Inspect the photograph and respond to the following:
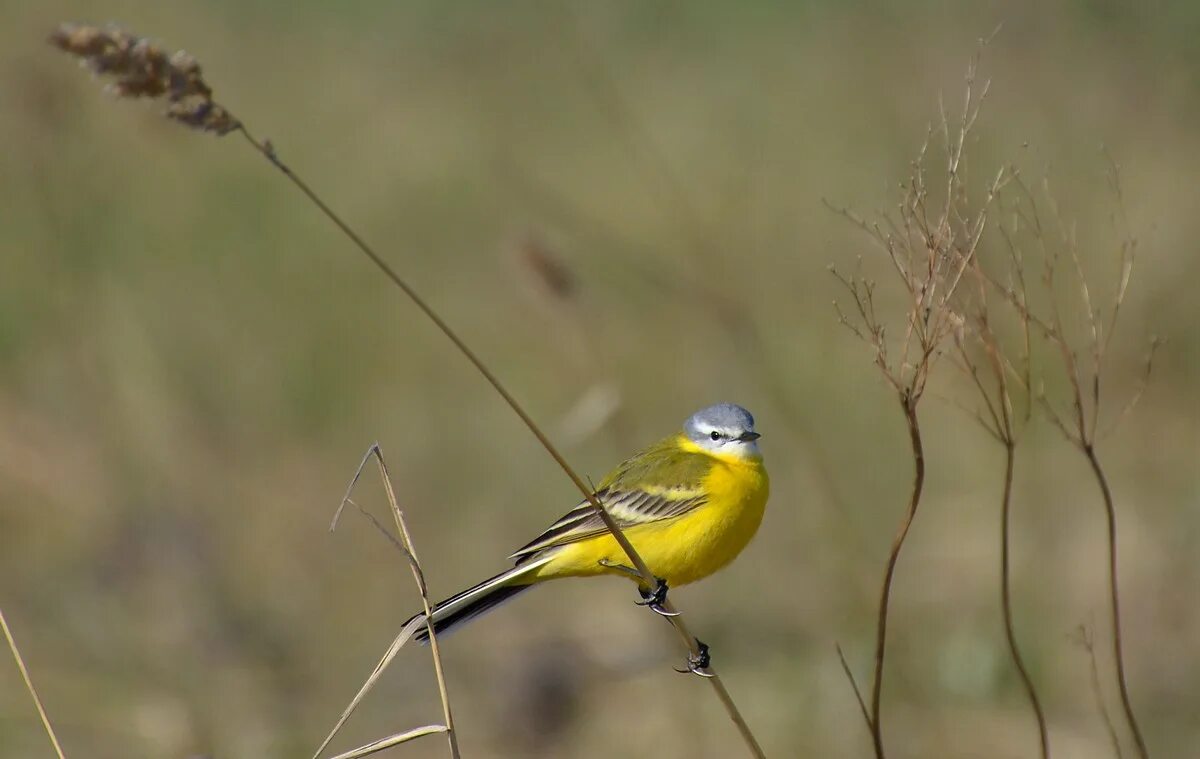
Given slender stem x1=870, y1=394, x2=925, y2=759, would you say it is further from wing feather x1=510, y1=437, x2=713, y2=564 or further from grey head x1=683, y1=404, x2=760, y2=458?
grey head x1=683, y1=404, x2=760, y2=458

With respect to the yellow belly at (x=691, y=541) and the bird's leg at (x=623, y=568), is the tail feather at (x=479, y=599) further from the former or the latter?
the bird's leg at (x=623, y=568)

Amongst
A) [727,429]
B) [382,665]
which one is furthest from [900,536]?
[727,429]

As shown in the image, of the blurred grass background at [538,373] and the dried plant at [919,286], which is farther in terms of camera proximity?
the blurred grass background at [538,373]

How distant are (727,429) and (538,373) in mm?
5804

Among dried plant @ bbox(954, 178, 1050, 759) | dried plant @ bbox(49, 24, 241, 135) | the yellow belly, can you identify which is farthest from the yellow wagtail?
dried plant @ bbox(49, 24, 241, 135)

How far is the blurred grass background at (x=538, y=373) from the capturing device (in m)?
7.10

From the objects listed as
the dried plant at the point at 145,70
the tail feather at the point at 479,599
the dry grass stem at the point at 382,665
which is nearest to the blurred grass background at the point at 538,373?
the tail feather at the point at 479,599

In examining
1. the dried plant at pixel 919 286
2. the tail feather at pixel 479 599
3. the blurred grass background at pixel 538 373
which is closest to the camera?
the dried plant at pixel 919 286

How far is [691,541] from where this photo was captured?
504 cm

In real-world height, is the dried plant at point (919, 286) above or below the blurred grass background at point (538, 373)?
below

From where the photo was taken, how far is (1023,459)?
9.03 m

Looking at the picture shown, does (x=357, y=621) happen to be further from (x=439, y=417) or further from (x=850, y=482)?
(x=850, y=482)

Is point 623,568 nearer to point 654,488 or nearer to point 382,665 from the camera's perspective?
point 382,665

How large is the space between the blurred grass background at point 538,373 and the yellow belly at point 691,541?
0.34 metres
